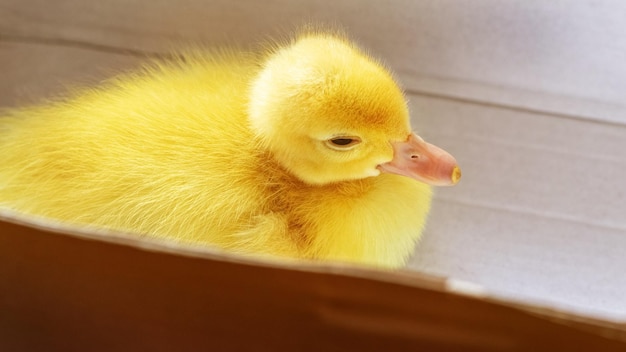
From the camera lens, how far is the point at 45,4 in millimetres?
1335

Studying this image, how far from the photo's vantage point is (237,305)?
1.81 ft

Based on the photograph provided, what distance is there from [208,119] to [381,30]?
582 millimetres

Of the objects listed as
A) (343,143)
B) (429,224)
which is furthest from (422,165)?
(429,224)

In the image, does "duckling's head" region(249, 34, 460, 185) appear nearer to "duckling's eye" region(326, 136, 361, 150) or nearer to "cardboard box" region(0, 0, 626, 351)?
"duckling's eye" region(326, 136, 361, 150)

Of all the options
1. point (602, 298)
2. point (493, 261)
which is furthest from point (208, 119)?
point (602, 298)

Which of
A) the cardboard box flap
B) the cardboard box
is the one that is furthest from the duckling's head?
the cardboard box flap

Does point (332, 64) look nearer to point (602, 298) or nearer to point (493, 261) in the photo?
point (493, 261)

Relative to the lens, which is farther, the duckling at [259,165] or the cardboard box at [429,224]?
the duckling at [259,165]

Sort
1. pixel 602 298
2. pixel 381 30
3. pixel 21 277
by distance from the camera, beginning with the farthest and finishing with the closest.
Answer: pixel 381 30 → pixel 602 298 → pixel 21 277

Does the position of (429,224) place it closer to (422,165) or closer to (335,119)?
(422,165)

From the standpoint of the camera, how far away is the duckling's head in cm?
72

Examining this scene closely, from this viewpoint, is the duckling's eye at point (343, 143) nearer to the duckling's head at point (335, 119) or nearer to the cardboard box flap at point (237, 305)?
the duckling's head at point (335, 119)

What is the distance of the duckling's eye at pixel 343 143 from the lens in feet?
2.46

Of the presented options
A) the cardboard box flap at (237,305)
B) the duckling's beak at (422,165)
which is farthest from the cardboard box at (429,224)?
the duckling's beak at (422,165)
